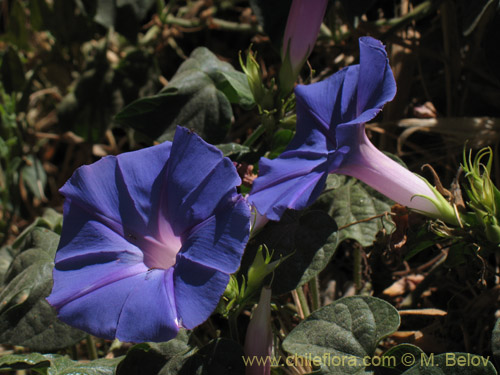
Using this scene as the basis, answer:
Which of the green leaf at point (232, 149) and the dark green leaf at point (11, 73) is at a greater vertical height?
the dark green leaf at point (11, 73)

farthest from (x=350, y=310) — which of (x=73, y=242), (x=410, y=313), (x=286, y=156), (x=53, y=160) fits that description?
(x=53, y=160)

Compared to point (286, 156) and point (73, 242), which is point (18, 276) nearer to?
point (73, 242)

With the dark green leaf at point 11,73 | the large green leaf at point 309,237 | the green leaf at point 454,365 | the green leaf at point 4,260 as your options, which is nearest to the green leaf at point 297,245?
the large green leaf at point 309,237

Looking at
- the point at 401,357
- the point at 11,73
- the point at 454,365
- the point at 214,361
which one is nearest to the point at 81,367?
the point at 214,361

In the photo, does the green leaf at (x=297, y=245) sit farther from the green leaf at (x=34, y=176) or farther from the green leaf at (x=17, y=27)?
the green leaf at (x=17, y=27)

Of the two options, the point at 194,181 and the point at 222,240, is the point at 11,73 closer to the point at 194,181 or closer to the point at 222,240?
the point at 194,181

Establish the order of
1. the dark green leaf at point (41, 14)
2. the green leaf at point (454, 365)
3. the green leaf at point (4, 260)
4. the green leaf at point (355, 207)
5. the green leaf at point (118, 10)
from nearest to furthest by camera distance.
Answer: the green leaf at point (454, 365) < the green leaf at point (355, 207) < the green leaf at point (4, 260) < the green leaf at point (118, 10) < the dark green leaf at point (41, 14)
